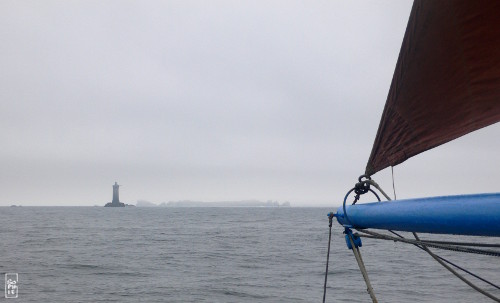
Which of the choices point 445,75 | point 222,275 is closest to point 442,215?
point 445,75

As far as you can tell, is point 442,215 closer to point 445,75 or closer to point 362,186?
point 445,75

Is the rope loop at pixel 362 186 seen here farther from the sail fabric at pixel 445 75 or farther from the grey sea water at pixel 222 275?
the grey sea water at pixel 222 275

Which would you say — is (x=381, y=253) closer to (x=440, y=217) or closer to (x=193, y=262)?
(x=193, y=262)

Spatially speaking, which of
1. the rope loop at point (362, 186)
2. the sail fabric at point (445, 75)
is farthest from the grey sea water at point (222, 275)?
the sail fabric at point (445, 75)

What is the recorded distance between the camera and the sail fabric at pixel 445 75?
10.3ft

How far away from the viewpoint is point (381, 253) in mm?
39500

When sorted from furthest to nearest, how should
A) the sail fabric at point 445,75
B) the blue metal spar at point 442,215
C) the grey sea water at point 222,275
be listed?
the grey sea water at point 222,275
the sail fabric at point 445,75
the blue metal spar at point 442,215

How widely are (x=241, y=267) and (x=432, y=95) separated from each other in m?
26.3

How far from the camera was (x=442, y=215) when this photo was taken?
2.88 meters

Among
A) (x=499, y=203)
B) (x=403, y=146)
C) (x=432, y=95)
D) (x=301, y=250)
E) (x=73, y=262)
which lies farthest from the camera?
(x=301, y=250)

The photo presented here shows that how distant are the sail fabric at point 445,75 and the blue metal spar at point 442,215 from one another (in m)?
0.68

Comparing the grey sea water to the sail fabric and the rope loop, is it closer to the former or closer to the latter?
the rope loop

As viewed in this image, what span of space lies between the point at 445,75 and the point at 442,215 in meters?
1.18

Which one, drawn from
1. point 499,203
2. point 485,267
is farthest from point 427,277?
point 499,203
